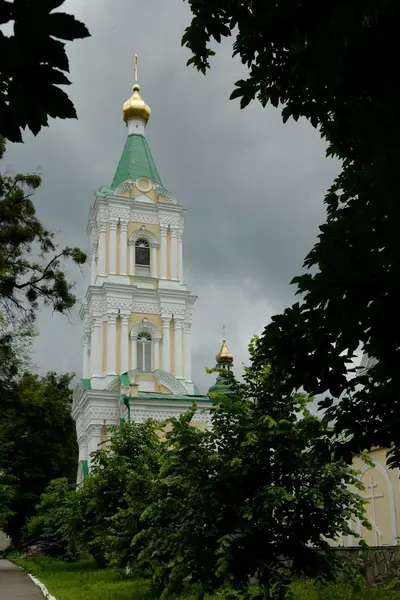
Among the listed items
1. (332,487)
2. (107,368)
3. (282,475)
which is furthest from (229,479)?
(107,368)

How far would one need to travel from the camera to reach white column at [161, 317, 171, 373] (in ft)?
109

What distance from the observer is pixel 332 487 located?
7.99 m

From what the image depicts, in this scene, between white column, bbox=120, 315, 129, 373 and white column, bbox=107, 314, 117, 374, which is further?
white column, bbox=120, 315, 129, 373

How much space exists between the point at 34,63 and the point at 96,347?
31797mm

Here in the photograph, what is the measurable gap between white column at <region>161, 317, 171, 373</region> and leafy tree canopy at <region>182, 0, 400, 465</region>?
2791cm

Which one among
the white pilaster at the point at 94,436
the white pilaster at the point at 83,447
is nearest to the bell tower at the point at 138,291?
the white pilaster at the point at 94,436

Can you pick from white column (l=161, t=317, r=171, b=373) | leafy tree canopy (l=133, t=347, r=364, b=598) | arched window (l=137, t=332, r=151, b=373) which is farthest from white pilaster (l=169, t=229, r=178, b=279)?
leafy tree canopy (l=133, t=347, r=364, b=598)

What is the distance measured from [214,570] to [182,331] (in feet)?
87.5

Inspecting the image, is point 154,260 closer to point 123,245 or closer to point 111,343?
point 123,245

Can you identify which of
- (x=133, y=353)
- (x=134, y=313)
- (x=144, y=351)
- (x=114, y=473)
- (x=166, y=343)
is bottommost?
(x=114, y=473)

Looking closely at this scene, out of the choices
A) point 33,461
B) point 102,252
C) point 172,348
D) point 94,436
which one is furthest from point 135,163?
point 33,461

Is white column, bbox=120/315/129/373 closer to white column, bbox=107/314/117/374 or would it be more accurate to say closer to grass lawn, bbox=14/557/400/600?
white column, bbox=107/314/117/374

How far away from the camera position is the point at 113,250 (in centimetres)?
3488

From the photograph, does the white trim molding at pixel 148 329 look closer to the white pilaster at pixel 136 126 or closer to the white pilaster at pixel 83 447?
the white pilaster at pixel 83 447
